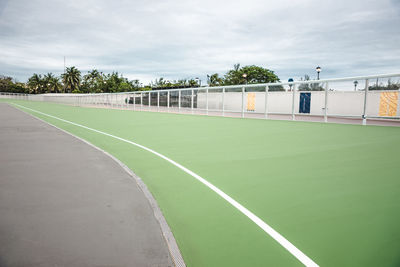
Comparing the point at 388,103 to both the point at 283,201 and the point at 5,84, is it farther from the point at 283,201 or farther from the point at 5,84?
the point at 5,84

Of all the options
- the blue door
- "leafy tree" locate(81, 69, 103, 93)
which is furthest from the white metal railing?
"leafy tree" locate(81, 69, 103, 93)

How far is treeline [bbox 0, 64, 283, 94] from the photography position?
8462cm

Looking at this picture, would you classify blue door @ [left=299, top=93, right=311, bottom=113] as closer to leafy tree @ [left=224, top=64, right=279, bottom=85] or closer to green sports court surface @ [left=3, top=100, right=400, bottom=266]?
green sports court surface @ [left=3, top=100, right=400, bottom=266]

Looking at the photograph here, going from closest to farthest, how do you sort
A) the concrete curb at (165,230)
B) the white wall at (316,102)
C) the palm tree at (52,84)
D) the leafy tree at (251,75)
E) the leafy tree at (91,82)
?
the concrete curb at (165,230), the white wall at (316,102), the leafy tree at (251,75), the leafy tree at (91,82), the palm tree at (52,84)

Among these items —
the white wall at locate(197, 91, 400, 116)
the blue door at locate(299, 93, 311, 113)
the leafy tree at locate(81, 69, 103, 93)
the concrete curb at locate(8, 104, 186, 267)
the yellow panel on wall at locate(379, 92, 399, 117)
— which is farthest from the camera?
the leafy tree at locate(81, 69, 103, 93)

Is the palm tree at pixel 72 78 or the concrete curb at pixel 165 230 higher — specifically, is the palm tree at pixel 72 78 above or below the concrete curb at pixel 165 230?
above

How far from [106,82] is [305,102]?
325 ft

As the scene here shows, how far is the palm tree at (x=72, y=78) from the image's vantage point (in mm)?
135500

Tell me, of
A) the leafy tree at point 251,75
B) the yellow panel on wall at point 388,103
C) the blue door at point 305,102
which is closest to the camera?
the yellow panel on wall at point 388,103

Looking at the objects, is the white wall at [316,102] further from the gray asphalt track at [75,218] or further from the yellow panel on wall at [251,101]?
the gray asphalt track at [75,218]

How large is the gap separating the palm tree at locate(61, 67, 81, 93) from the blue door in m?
129

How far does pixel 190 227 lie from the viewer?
384 centimetres

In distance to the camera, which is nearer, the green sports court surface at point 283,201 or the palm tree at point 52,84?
the green sports court surface at point 283,201

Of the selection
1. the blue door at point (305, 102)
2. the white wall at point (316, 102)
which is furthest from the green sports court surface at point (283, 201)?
the blue door at point (305, 102)
